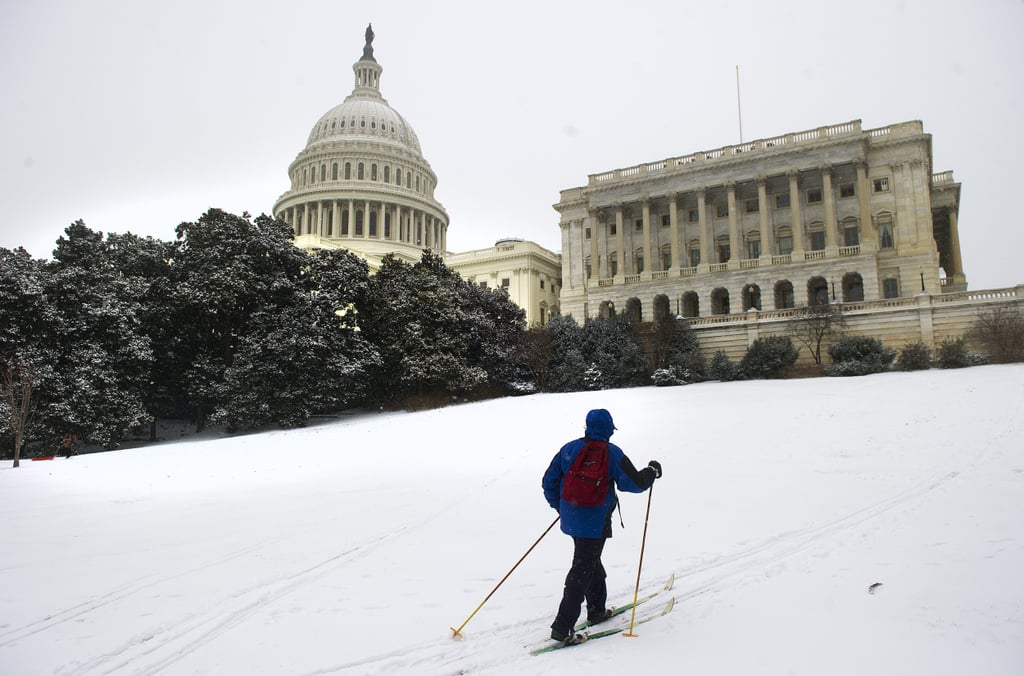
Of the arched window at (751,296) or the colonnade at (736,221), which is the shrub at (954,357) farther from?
the arched window at (751,296)

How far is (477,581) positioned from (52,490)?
39.5 feet

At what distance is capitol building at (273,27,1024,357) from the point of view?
38.7 m

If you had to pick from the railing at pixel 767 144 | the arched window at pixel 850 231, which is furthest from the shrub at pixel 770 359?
the railing at pixel 767 144

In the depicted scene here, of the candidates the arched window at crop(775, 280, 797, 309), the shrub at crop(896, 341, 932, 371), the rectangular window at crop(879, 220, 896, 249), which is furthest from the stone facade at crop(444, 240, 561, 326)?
the shrub at crop(896, 341, 932, 371)

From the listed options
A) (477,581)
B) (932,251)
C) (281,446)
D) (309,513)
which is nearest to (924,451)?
(477,581)

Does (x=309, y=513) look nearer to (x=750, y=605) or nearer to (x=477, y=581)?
(x=477, y=581)

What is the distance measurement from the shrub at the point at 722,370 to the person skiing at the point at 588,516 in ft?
94.5

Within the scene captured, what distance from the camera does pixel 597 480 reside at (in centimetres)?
541

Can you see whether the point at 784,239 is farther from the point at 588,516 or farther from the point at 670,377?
the point at 588,516

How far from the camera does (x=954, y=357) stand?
2786 centimetres

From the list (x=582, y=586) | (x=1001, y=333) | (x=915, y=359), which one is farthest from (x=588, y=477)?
(x=1001, y=333)

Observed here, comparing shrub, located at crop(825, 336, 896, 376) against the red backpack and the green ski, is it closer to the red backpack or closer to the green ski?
the green ski

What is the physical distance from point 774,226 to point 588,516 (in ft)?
157

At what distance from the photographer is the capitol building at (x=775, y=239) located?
38688 millimetres
